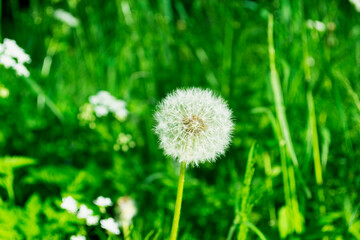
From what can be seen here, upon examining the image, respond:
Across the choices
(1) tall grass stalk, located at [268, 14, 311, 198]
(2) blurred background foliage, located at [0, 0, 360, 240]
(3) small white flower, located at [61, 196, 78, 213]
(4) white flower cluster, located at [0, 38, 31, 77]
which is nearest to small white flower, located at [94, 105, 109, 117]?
(2) blurred background foliage, located at [0, 0, 360, 240]

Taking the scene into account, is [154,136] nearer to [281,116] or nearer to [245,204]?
[281,116]

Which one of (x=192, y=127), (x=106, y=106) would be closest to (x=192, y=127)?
(x=192, y=127)

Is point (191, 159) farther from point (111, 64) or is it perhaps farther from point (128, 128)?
point (111, 64)

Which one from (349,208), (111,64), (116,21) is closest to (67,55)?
(116,21)

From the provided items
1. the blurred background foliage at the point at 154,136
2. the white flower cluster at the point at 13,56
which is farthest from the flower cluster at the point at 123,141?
the white flower cluster at the point at 13,56

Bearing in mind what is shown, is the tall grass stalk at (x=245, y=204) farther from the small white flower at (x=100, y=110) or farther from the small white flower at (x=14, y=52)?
the small white flower at (x=14, y=52)

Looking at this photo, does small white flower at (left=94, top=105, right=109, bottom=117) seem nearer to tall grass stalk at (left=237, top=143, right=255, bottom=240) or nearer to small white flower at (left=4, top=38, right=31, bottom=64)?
small white flower at (left=4, top=38, right=31, bottom=64)

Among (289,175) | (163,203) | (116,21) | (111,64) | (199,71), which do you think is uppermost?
(116,21)
